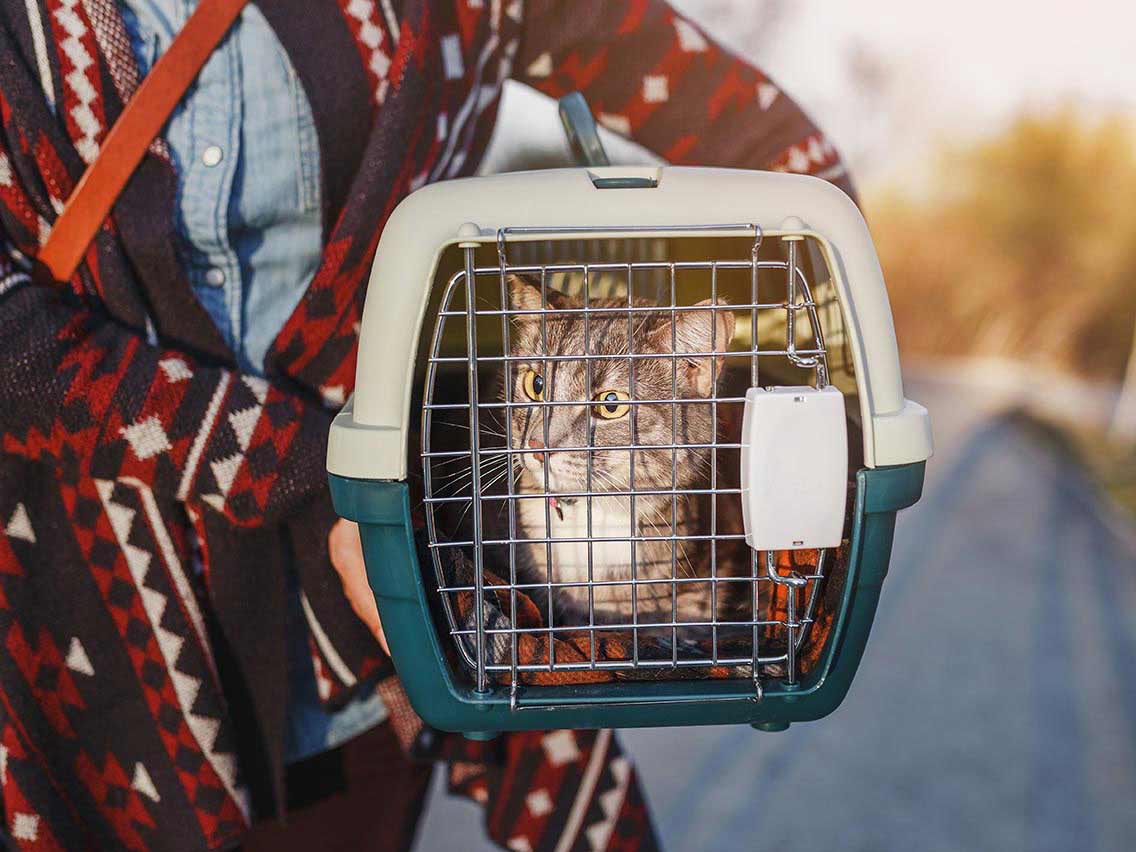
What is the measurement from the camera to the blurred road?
1723mm

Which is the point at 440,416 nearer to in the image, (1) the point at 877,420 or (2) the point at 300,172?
(2) the point at 300,172

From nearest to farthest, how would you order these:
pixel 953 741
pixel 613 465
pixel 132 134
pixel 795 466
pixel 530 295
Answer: pixel 795 466
pixel 132 134
pixel 530 295
pixel 613 465
pixel 953 741

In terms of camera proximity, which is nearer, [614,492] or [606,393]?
[614,492]

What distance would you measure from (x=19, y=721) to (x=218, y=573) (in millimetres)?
210

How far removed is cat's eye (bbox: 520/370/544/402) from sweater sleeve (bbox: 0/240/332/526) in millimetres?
237

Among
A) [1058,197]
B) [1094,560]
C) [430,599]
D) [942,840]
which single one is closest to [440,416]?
[430,599]

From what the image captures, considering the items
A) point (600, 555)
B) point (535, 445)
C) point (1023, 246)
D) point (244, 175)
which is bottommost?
point (1023, 246)

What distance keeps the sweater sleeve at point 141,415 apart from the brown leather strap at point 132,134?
4 cm

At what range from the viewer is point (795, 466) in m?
0.64

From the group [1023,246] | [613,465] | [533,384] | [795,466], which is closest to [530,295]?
[533,384]

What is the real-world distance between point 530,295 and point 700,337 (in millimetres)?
174

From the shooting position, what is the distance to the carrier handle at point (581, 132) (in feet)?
2.64

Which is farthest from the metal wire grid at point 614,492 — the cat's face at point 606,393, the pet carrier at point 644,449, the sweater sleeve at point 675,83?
the sweater sleeve at point 675,83

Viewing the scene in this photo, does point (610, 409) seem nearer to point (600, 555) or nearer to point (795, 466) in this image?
point (600, 555)
